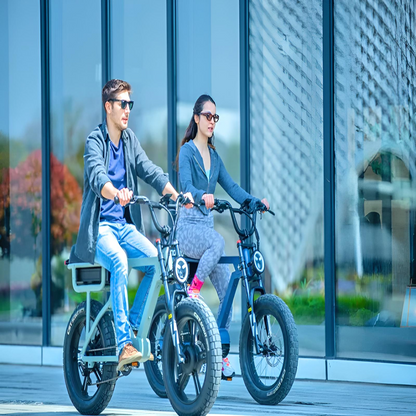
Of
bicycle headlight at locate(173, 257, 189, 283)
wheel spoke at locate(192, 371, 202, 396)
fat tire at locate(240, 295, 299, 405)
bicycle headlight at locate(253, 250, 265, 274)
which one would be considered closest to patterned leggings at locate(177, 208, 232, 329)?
fat tire at locate(240, 295, 299, 405)

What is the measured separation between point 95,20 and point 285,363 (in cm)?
528

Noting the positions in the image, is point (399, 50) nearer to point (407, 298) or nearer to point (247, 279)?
point (407, 298)

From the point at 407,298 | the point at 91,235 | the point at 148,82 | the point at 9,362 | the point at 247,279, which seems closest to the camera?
the point at 91,235

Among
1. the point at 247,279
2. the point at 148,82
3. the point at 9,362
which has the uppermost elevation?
the point at 148,82

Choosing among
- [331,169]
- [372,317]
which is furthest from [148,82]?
[372,317]

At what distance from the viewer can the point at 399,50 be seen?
7211 mm

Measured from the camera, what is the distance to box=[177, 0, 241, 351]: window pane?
815 cm

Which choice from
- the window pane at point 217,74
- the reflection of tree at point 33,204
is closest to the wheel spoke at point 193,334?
the window pane at point 217,74

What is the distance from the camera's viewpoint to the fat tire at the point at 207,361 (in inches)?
173

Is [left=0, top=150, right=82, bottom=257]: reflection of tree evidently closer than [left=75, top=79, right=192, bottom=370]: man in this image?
No

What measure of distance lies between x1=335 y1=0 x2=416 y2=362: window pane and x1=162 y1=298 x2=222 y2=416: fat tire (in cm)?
288

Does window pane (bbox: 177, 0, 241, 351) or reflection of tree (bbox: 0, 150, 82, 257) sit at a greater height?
window pane (bbox: 177, 0, 241, 351)

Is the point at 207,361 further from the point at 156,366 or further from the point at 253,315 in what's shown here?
the point at 156,366

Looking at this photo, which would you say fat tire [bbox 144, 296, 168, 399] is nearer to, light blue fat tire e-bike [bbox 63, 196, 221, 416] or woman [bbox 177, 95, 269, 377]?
woman [bbox 177, 95, 269, 377]
